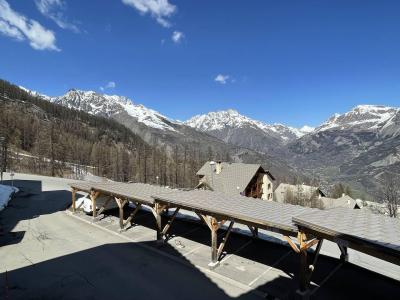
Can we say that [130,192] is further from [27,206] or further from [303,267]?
[27,206]

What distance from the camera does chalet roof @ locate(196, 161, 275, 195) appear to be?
1903 inches

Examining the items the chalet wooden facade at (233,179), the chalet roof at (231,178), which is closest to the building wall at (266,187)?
the chalet wooden facade at (233,179)

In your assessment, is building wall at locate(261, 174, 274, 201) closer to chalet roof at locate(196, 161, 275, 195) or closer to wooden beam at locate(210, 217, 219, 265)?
chalet roof at locate(196, 161, 275, 195)

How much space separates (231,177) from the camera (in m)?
50.5

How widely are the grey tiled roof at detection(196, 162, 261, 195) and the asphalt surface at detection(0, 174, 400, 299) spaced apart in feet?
81.8

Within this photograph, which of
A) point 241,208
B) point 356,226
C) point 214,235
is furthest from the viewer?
point 214,235

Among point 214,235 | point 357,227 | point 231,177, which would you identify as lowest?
point 214,235

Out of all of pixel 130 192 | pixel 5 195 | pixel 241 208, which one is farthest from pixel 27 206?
pixel 241 208

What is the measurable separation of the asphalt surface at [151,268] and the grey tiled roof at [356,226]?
3141 millimetres

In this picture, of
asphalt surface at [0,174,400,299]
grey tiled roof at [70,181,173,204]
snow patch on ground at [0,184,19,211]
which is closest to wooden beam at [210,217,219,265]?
asphalt surface at [0,174,400,299]

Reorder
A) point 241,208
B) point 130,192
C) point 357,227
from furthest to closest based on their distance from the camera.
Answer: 1. point 130,192
2. point 241,208
3. point 357,227

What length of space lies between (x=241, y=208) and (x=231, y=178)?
112 ft

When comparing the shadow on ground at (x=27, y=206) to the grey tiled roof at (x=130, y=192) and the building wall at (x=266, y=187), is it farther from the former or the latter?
the building wall at (x=266, y=187)

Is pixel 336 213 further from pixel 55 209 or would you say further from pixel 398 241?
pixel 55 209
